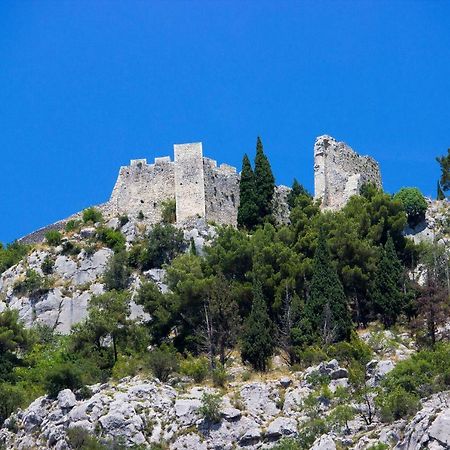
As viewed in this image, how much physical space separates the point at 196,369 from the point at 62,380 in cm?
528

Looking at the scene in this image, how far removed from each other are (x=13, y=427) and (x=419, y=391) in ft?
52.0

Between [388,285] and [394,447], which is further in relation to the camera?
[388,285]

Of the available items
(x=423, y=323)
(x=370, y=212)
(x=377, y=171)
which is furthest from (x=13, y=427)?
(x=377, y=171)

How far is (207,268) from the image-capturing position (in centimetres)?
6294

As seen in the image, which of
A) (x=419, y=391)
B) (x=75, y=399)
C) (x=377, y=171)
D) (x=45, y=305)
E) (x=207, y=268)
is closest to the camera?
(x=419, y=391)

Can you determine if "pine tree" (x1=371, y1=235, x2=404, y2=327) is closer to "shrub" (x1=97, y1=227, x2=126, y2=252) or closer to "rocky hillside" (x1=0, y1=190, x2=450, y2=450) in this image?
"rocky hillside" (x1=0, y1=190, x2=450, y2=450)

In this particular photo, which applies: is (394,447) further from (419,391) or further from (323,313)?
(323,313)

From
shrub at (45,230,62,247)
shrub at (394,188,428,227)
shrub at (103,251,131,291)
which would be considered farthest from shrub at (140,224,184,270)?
shrub at (394,188,428,227)

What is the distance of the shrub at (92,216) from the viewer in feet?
251

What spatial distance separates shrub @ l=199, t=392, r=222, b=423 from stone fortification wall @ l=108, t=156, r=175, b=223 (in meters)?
24.5

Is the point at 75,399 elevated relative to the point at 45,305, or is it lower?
lower

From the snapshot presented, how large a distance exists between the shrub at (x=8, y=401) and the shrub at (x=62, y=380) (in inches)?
65.4

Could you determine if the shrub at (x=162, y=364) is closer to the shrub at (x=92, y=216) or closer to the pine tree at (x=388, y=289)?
the pine tree at (x=388, y=289)

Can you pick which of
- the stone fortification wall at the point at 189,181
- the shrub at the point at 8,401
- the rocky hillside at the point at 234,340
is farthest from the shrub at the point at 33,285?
the shrub at the point at 8,401
